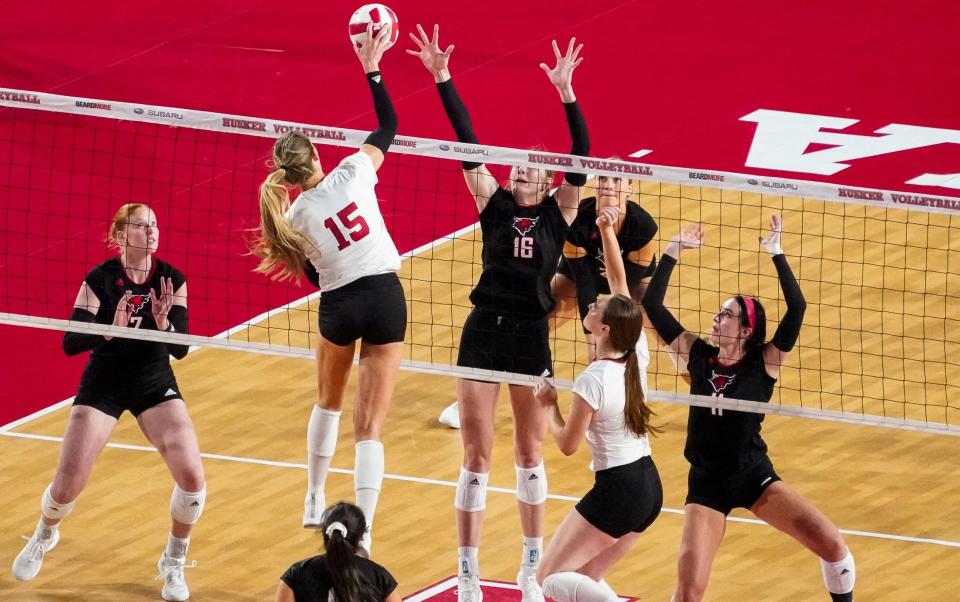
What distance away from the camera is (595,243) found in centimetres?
1404

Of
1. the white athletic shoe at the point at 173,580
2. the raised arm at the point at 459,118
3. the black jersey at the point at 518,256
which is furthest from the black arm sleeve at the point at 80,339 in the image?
the raised arm at the point at 459,118

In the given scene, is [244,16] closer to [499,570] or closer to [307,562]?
[499,570]

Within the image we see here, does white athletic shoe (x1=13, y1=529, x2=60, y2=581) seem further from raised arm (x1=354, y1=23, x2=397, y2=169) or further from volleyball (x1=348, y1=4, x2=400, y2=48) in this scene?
volleyball (x1=348, y1=4, x2=400, y2=48)

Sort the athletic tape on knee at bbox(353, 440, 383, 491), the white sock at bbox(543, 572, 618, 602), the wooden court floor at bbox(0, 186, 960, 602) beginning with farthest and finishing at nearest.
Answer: the wooden court floor at bbox(0, 186, 960, 602) → the athletic tape on knee at bbox(353, 440, 383, 491) → the white sock at bbox(543, 572, 618, 602)

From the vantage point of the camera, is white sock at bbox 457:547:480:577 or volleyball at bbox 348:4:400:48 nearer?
volleyball at bbox 348:4:400:48

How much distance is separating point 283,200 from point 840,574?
13.9 feet

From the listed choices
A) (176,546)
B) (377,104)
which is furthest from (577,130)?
(176,546)

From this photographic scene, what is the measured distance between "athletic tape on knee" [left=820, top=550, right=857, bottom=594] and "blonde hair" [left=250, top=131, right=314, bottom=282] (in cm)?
385

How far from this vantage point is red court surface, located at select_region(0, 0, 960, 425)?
61.7ft

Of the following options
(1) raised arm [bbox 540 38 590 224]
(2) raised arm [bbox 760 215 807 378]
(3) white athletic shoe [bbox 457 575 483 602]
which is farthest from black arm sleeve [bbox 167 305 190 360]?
(2) raised arm [bbox 760 215 807 378]

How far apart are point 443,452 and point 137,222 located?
352 centimetres

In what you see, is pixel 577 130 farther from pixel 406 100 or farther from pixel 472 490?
pixel 406 100

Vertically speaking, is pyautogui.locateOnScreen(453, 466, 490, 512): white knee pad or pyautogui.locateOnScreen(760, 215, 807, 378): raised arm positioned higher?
pyautogui.locateOnScreen(760, 215, 807, 378): raised arm

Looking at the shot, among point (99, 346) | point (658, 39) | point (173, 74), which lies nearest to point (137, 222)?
point (99, 346)
